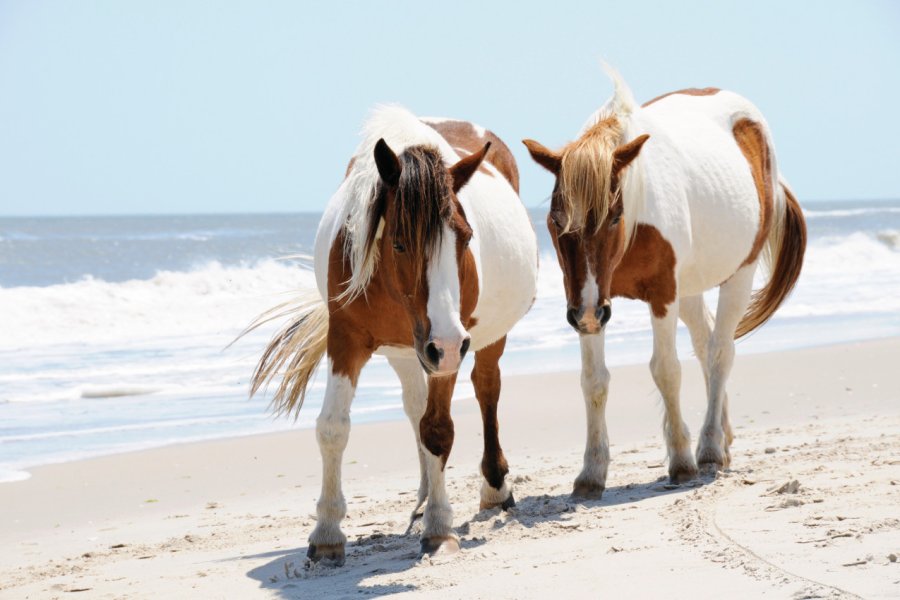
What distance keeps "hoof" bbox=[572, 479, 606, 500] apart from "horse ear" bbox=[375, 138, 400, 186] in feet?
7.24

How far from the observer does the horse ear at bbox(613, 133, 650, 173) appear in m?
5.55

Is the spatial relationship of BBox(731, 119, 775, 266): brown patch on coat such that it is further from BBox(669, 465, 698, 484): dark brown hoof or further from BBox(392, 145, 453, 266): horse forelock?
BBox(392, 145, 453, 266): horse forelock

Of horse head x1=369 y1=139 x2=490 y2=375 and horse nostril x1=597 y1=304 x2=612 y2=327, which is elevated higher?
horse head x1=369 y1=139 x2=490 y2=375

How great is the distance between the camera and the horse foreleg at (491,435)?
5688 millimetres

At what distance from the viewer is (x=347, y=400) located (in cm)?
466

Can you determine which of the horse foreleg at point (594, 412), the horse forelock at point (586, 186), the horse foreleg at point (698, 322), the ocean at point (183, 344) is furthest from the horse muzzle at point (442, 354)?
the horse foreleg at point (698, 322)

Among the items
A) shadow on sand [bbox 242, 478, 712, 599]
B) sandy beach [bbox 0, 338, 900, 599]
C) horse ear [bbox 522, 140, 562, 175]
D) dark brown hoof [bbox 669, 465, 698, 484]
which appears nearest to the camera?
sandy beach [bbox 0, 338, 900, 599]

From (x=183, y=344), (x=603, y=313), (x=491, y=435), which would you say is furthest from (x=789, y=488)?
(x=183, y=344)

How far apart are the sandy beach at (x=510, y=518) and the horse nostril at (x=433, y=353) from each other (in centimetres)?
83

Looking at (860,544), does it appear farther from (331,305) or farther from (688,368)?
(688,368)

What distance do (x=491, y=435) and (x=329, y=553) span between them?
4.12 feet

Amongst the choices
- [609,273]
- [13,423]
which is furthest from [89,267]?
[609,273]

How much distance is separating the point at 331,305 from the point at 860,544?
Answer: 2.19 meters

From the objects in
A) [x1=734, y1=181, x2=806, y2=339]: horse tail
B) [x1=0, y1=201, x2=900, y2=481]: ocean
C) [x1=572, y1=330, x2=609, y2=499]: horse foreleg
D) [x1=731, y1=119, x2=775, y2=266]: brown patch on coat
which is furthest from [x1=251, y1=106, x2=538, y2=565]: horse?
[x1=734, y1=181, x2=806, y2=339]: horse tail
